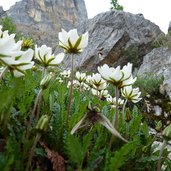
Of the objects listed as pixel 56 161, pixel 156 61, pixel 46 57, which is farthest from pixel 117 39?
pixel 56 161

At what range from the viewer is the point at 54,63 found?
4.97ft

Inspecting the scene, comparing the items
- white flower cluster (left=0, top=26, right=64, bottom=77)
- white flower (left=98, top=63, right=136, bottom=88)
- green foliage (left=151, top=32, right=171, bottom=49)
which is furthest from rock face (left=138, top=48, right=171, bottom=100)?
white flower cluster (left=0, top=26, right=64, bottom=77)

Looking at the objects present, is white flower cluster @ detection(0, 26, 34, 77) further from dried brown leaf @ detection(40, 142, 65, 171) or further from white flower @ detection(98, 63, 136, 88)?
white flower @ detection(98, 63, 136, 88)

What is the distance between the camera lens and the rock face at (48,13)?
48031 mm

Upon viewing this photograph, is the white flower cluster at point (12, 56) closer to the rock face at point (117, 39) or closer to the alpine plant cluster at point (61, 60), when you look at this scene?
the alpine plant cluster at point (61, 60)

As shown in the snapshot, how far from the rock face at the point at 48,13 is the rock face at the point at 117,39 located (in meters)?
29.2

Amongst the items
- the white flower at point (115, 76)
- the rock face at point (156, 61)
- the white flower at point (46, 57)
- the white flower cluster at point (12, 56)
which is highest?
the rock face at point (156, 61)

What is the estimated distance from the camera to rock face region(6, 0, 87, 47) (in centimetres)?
4803

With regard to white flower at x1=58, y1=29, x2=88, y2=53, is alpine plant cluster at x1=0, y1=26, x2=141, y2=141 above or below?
below

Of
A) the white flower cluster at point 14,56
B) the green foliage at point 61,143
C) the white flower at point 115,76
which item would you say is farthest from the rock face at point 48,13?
the white flower cluster at point 14,56

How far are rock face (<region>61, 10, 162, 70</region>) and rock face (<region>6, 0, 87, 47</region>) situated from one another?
95.7 ft

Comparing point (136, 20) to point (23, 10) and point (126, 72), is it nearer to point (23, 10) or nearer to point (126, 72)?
point (126, 72)

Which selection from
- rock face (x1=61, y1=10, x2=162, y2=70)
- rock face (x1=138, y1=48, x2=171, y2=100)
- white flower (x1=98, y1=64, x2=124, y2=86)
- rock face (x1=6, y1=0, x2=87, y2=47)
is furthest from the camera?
rock face (x1=6, y1=0, x2=87, y2=47)

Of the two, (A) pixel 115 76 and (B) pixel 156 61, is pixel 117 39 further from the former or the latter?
(A) pixel 115 76
